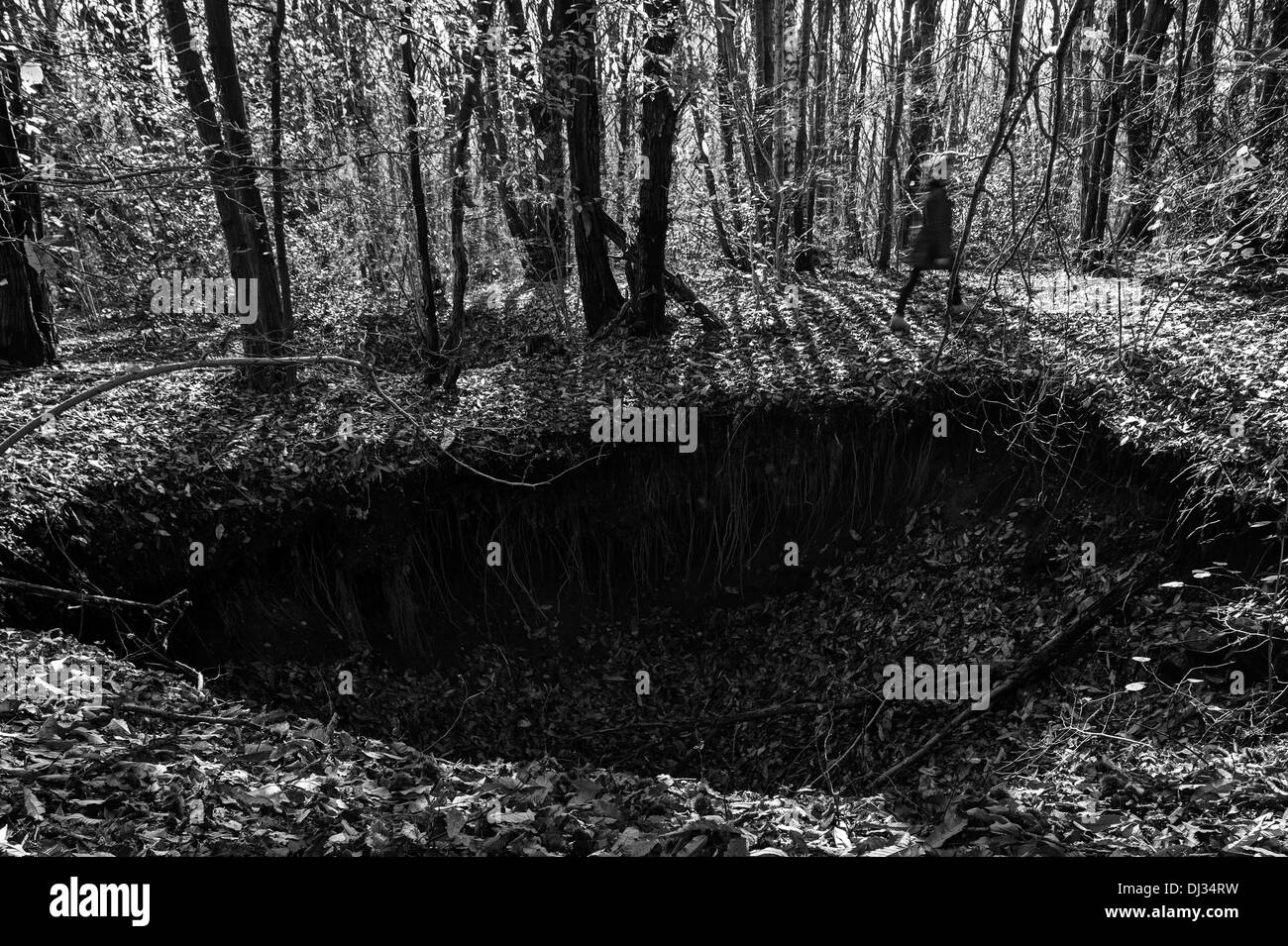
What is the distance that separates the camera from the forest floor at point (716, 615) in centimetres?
321

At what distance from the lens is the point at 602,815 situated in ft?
11.2

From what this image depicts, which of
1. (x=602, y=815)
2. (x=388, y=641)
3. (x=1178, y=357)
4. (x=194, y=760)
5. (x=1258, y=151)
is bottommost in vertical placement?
(x=388, y=641)

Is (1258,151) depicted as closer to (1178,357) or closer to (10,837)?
(1178,357)

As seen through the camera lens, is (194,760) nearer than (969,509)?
Yes

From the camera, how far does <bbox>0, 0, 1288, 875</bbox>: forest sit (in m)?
3.65

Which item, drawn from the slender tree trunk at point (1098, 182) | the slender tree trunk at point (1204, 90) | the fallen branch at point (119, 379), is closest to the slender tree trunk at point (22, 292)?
the fallen branch at point (119, 379)

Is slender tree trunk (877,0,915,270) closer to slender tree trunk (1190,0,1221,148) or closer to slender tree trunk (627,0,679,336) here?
slender tree trunk (1190,0,1221,148)

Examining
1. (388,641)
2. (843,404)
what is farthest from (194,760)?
(843,404)

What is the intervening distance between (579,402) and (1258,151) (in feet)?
19.9

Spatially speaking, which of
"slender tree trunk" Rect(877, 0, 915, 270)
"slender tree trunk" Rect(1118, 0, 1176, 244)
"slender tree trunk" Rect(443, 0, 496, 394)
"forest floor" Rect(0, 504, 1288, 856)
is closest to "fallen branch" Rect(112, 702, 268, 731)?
"forest floor" Rect(0, 504, 1288, 856)

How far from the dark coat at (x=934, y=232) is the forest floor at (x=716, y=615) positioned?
717mm

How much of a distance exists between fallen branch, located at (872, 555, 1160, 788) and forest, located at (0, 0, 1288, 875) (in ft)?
0.10

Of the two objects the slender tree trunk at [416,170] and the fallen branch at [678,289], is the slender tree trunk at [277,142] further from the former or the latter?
the fallen branch at [678,289]

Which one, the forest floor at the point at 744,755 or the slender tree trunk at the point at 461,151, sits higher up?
the slender tree trunk at the point at 461,151
